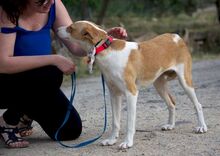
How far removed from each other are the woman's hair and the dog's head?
345 mm

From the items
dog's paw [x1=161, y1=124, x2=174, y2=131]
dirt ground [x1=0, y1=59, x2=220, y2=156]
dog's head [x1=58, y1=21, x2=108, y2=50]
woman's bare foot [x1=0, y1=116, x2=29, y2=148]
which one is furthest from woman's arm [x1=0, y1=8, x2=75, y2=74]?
dog's paw [x1=161, y1=124, x2=174, y2=131]

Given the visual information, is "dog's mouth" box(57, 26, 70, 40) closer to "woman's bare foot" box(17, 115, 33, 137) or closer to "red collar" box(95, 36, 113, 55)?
"red collar" box(95, 36, 113, 55)

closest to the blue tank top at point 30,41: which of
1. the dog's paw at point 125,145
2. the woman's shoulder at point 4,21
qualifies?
the woman's shoulder at point 4,21

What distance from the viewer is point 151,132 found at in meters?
5.39

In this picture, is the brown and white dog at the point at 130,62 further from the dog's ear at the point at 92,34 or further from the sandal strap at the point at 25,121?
the sandal strap at the point at 25,121

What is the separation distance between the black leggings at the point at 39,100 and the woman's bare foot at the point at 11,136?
0.18ft

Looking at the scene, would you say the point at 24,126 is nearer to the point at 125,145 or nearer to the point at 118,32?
the point at 125,145

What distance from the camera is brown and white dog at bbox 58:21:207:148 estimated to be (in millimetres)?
4750

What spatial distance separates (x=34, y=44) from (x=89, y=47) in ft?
1.81

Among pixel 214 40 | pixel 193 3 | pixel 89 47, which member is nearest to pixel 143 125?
pixel 89 47

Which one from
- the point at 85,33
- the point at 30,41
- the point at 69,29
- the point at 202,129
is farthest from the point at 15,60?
the point at 202,129

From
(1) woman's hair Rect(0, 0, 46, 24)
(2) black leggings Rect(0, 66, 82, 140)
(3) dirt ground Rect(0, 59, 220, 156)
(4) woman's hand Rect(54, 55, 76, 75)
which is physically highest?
(1) woman's hair Rect(0, 0, 46, 24)

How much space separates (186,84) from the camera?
17.5 ft

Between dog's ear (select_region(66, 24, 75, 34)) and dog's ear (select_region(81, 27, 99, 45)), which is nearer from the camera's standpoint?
dog's ear (select_region(81, 27, 99, 45))
